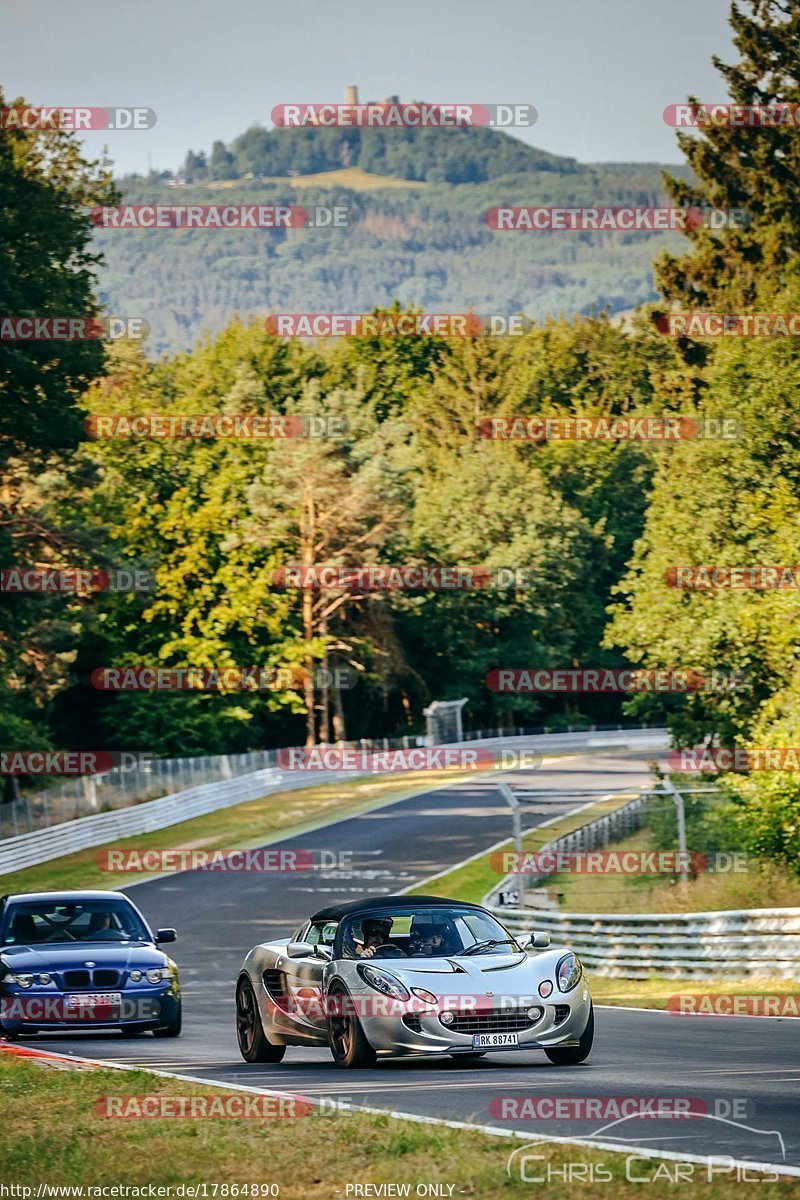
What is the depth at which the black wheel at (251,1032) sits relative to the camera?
14.6m

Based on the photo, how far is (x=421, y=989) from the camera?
12.7 meters

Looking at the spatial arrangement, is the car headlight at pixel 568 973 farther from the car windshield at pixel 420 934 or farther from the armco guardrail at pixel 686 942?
the armco guardrail at pixel 686 942

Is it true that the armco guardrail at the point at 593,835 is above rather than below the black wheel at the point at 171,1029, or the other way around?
below

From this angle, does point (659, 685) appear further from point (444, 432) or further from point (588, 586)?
point (444, 432)

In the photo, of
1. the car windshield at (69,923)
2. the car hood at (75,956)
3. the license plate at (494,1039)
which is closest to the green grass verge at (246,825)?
the car windshield at (69,923)

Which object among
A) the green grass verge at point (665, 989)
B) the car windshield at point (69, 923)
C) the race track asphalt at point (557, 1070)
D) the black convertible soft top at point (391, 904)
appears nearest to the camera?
the race track asphalt at point (557, 1070)

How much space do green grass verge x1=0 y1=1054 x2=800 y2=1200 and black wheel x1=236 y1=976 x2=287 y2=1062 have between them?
12.4 ft

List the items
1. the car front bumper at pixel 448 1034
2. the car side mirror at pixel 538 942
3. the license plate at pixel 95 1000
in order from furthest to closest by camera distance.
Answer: the license plate at pixel 95 1000, the car side mirror at pixel 538 942, the car front bumper at pixel 448 1034

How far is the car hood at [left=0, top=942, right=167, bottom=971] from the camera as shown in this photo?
17125mm

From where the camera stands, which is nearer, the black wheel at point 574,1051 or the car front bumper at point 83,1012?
the black wheel at point 574,1051

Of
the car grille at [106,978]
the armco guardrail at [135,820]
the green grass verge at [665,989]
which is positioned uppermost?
the car grille at [106,978]

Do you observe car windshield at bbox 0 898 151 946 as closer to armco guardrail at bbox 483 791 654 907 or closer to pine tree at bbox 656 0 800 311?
armco guardrail at bbox 483 791 654 907

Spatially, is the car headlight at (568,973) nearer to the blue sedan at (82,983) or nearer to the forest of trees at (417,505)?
the blue sedan at (82,983)

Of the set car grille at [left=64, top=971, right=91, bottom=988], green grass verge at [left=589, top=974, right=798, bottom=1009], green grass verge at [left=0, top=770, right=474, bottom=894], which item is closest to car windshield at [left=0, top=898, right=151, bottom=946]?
car grille at [left=64, top=971, right=91, bottom=988]
